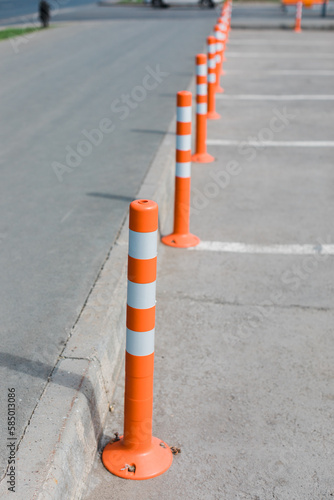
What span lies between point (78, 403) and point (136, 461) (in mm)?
394

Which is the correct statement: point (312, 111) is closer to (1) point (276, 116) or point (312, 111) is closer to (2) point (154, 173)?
(1) point (276, 116)

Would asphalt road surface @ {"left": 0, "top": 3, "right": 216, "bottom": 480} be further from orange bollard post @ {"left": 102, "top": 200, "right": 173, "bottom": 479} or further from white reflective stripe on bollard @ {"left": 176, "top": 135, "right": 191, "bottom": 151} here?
white reflective stripe on bollard @ {"left": 176, "top": 135, "right": 191, "bottom": 151}

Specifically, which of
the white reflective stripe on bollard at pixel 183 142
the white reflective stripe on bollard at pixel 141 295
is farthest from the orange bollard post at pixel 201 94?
the white reflective stripe on bollard at pixel 141 295

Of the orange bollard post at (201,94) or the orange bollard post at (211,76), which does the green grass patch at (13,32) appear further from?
the orange bollard post at (201,94)

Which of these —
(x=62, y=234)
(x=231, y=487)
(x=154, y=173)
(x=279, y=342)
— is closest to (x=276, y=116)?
(x=154, y=173)

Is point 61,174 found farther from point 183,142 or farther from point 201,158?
point 183,142

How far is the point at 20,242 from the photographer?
516 cm

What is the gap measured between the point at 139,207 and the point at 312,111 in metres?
8.86

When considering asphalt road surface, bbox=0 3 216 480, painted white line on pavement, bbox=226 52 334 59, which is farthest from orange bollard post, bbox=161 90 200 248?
painted white line on pavement, bbox=226 52 334 59

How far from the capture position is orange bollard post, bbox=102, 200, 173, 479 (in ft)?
8.55

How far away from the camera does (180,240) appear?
561 centimetres

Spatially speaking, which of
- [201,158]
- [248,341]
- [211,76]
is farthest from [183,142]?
[211,76]

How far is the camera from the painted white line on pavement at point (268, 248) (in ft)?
17.9

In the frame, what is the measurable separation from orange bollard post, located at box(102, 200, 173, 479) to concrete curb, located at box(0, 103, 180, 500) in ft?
0.61
